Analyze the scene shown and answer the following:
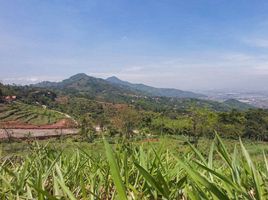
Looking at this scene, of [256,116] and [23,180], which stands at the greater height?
[23,180]

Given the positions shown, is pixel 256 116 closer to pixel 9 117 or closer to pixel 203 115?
pixel 203 115

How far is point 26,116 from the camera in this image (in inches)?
3976

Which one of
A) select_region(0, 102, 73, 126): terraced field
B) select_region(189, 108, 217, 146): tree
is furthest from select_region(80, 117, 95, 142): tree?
select_region(189, 108, 217, 146): tree

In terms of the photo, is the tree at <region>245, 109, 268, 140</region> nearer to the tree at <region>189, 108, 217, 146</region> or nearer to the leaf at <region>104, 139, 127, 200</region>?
the tree at <region>189, 108, 217, 146</region>

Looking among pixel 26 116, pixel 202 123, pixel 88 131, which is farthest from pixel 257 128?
pixel 26 116

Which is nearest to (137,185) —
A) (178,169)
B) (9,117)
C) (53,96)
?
(178,169)

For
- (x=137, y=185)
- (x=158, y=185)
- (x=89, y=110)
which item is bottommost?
(x=89, y=110)

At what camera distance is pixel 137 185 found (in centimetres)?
119

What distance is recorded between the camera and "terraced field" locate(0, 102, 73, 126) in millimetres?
95894

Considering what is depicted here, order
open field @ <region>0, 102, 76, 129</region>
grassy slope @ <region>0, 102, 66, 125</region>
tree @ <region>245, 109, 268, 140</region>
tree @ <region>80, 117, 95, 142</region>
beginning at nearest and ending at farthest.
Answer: tree @ <region>80, 117, 95, 142</region> < tree @ <region>245, 109, 268, 140</region> < open field @ <region>0, 102, 76, 129</region> < grassy slope @ <region>0, 102, 66, 125</region>

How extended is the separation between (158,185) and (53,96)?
550 ft

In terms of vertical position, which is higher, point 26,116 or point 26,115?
point 26,115

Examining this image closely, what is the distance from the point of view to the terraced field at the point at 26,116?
9589cm

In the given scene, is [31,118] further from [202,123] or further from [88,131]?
[202,123]
